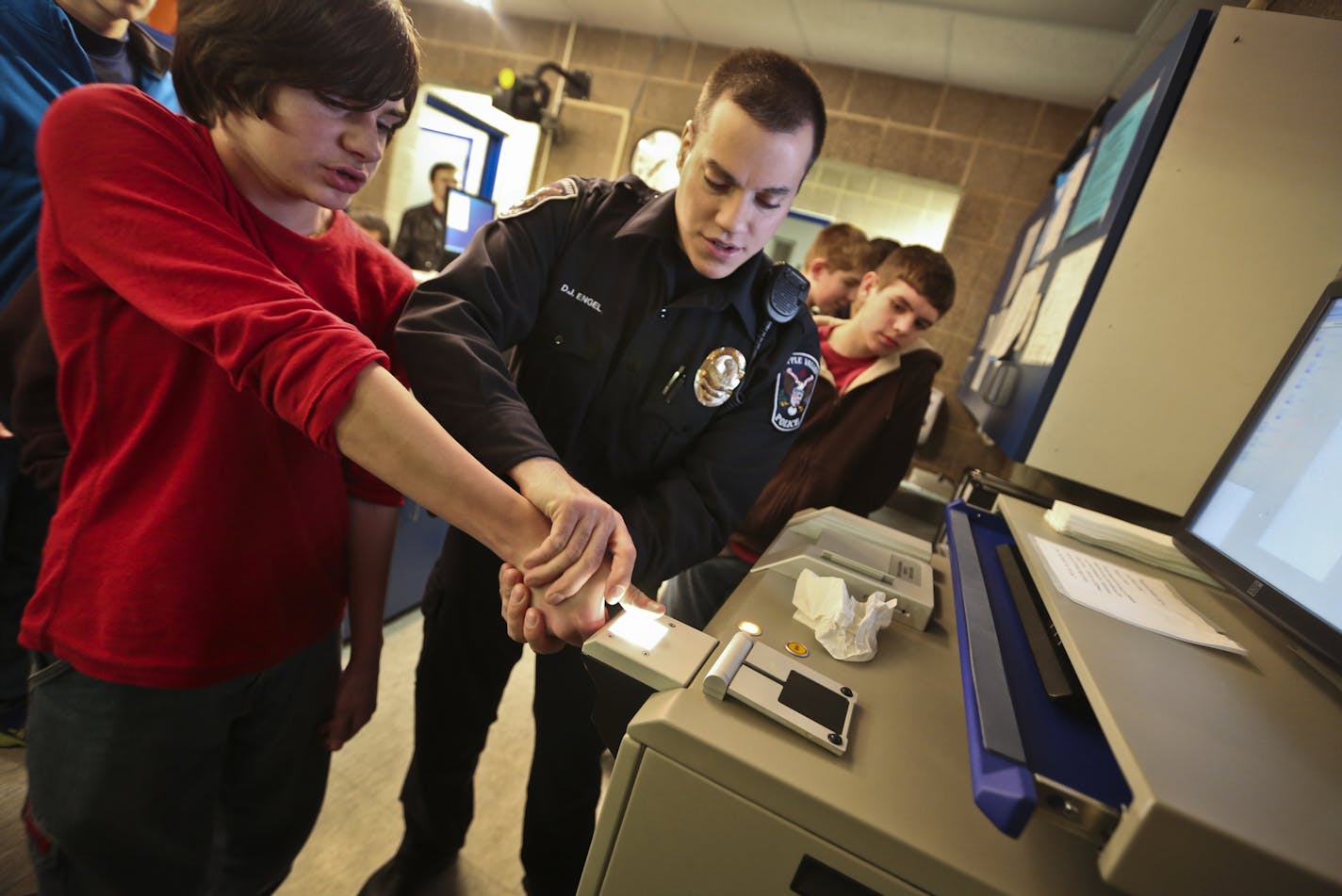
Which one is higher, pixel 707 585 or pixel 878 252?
pixel 878 252

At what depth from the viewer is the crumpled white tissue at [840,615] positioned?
0.71 m

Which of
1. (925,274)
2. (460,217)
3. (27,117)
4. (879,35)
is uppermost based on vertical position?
(879,35)

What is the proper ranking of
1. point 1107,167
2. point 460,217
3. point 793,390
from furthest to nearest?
point 460,217, point 1107,167, point 793,390

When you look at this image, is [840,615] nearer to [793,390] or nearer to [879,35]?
[793,390]

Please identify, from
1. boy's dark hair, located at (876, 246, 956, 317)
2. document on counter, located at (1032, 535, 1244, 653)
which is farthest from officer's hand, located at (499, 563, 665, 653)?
boy's dark hair, located at (876, 246, 956, 317)

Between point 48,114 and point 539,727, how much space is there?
1060mm

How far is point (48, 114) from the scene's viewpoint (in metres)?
0.55

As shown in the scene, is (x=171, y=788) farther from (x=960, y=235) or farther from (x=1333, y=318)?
(x=960, y=235)

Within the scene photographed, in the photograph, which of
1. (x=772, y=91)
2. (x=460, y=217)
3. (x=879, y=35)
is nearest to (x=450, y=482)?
(x=772, y=91)

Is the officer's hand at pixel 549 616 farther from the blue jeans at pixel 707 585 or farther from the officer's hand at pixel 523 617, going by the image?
the blue jeans at pixel 707 585

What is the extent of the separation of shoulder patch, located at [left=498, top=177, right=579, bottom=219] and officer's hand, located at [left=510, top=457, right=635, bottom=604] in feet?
1.45

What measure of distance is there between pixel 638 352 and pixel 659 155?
3.18m

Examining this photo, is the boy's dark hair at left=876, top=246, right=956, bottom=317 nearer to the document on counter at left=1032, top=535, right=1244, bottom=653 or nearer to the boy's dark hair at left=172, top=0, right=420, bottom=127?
the document on counter at left=1032, top=535, right=1244, bottom=653

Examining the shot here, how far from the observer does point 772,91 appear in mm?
866
